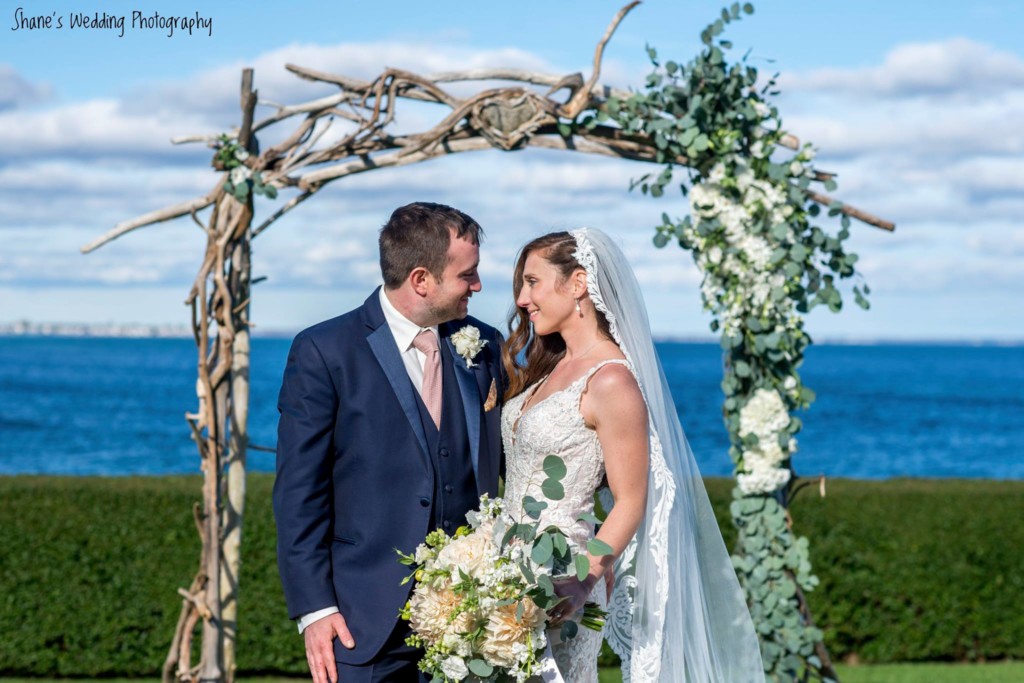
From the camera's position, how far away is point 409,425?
316cm

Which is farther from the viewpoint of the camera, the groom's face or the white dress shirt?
the white dress shirt

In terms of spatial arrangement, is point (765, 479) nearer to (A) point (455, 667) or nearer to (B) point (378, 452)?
(B) point (378, 452)

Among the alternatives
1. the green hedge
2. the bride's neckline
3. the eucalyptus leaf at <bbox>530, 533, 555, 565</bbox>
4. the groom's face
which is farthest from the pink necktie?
the green hedge

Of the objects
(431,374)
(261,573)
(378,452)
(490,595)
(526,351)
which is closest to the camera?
(490,595)

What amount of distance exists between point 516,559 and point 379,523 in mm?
539

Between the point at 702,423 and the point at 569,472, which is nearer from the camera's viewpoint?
the point at 569,472

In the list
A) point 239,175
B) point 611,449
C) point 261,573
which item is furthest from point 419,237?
point 261,573

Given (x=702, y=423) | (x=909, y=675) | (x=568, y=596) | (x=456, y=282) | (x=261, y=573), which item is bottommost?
(x=702, y=423)

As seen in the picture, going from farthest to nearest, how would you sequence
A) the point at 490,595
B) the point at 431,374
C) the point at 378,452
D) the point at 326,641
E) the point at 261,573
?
1. the point at 261,573
2. the point at 431,374
3. the point at 378,452
4. the point at 326,641
5. the point at 490,595

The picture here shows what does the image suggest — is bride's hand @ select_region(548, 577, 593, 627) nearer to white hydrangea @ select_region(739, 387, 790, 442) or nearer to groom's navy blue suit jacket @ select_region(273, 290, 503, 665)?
groom's navy blue suit jacket @ select_region(273, 290, 503, 665)

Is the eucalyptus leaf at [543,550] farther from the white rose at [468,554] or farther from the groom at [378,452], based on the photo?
the groom at [378,452]

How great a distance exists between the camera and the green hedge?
7.25m

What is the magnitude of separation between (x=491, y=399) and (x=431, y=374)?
0.23 m

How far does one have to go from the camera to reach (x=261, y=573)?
7.31 meters
